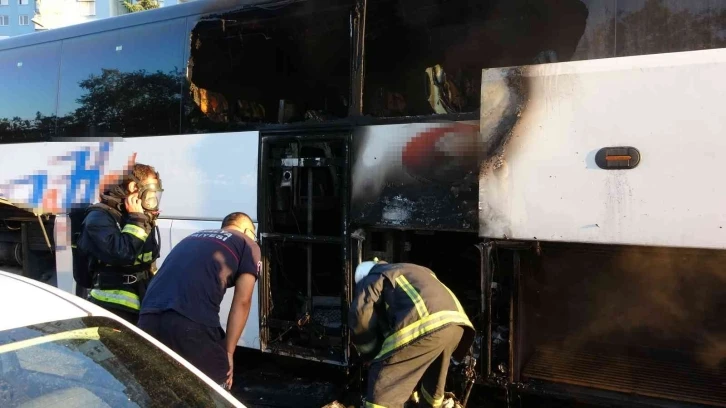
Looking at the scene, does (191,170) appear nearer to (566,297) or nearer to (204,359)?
(204,359)

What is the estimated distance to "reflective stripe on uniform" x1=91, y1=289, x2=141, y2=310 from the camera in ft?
10.5

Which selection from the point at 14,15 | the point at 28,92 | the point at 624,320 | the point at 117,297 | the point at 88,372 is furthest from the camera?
the point at 14,15

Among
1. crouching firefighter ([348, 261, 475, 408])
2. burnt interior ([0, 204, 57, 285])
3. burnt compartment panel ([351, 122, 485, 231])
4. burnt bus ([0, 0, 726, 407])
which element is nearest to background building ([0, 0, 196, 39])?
burnt interior ([0, 204, 57, 285])

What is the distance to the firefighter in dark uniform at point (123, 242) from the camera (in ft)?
10.0

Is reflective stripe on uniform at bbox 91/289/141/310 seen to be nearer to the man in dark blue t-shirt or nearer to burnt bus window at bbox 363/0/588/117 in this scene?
the man in dark blue t-shirt

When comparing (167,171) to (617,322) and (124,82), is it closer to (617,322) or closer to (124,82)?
(124,82)

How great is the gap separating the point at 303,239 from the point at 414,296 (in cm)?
122

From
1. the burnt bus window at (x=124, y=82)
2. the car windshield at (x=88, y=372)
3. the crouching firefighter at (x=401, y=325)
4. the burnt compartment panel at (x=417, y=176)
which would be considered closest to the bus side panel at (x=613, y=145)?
the burnt compartment panel at (x=417, y=176)

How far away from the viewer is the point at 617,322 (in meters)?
3.90

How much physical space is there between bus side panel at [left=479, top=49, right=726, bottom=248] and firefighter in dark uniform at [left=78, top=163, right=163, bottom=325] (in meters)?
2.02

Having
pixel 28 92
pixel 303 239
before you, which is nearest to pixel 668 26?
pixel 303 239

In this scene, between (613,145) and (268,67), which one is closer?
→ (613,145)

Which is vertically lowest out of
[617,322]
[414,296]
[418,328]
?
[617,322]

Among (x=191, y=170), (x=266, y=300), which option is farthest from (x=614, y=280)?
(x=191, y=170)
